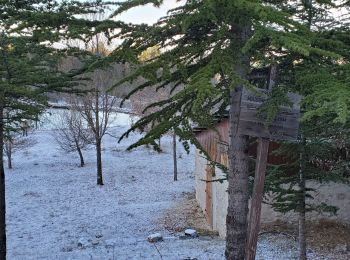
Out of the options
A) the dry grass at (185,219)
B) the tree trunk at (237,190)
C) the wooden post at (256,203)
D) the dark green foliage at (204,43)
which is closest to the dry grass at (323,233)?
the dry grass at (185,219)

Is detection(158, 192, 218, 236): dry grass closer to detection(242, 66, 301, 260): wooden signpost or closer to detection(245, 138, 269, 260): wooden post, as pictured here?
detection(245, 138, 269, 260): wooden post

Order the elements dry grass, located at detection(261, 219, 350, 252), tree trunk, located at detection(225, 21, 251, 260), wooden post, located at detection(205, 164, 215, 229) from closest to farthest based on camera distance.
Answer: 1. tree trunk, located at detection(225, 21, 251, 260)
2. dry grass, located at detection(261, 219, 350, 252)
3. wooden post, located at detection(205, 164, 215, 229)

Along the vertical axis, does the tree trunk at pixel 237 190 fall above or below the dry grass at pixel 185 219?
above

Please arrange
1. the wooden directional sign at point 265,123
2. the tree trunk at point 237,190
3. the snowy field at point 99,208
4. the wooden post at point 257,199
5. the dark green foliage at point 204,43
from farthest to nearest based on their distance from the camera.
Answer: the snowy field at point 99,208 < the tree trunk at point 237,190 < the wooden post at point 257,199 < the wooden directional sign at point 265,123 < the dark green foliage at point 204,43

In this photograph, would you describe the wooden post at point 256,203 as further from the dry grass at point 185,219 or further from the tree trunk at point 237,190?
the dry grass at point 185,219

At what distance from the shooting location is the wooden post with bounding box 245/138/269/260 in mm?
5066

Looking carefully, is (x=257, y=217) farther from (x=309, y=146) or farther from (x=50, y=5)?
(x=50, y=5)

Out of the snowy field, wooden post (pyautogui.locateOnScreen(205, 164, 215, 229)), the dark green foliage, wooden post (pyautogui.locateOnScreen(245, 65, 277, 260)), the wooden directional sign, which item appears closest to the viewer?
the dark green foliage

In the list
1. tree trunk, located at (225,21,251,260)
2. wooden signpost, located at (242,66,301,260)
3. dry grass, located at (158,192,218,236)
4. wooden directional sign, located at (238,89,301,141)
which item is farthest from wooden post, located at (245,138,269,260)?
dry grass, located at (158,192,218,236)

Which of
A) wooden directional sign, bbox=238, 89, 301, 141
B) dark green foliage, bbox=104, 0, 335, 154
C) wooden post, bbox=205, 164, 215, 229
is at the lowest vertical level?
wooden post, bbox=205, 164, 215, 229

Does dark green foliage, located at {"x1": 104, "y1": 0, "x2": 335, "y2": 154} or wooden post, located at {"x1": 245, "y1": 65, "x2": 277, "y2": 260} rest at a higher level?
dark green foliage, located at {"x1": 104, "y1": 0, "x2": 335, "y2": 154}

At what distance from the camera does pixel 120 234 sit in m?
15.2

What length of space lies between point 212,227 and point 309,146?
27.0ft

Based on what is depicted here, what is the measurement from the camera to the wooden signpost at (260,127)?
4863 mm
